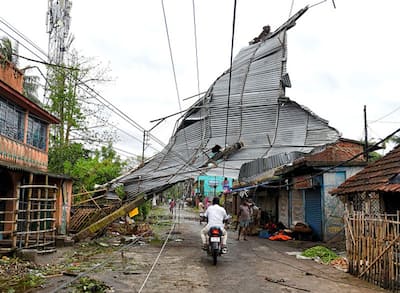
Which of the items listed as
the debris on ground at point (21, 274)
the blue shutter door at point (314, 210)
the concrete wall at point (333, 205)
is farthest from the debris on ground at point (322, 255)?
the debris on ground at point (21, 274)

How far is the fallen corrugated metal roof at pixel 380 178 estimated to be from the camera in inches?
380

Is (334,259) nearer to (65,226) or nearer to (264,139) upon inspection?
(264,139)

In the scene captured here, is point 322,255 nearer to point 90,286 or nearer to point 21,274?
point 90,286

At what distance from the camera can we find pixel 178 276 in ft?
28.5

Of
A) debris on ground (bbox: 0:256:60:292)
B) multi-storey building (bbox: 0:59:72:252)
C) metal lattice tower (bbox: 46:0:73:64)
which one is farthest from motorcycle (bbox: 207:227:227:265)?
metal lattice tower (bbox: 46:0:73:64)

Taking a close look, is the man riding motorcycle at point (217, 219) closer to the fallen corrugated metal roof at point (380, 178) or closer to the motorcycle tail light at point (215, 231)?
the motorcycle tail light at point (215, 231)

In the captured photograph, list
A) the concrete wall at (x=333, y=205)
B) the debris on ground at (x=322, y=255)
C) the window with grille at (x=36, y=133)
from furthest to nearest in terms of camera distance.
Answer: the window with grille at (x=36, y=133), the concrete wall at (x=333, y=205), the debris on ground at (x=322, y=255)

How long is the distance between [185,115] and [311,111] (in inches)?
201

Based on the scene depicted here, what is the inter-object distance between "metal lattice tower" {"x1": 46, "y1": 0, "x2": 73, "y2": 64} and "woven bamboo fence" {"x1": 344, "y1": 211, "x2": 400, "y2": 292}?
21.2 meters

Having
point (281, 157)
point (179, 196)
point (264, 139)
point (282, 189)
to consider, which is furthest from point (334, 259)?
point (179, 196)

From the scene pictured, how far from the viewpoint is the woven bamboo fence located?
7543 millimetres

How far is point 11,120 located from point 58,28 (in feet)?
46.1

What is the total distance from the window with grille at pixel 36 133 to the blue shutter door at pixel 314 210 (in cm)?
1232

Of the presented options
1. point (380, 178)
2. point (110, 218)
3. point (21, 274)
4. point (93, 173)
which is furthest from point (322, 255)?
point (93, 173)
